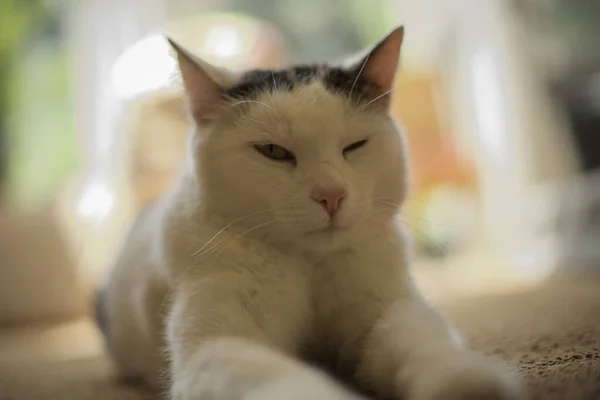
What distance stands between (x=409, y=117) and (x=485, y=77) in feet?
1.93

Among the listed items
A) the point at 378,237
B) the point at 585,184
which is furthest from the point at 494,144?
the point at 378,237

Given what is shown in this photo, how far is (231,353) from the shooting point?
2.70ft

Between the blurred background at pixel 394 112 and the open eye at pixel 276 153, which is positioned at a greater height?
the blurred background at pixel 394 112

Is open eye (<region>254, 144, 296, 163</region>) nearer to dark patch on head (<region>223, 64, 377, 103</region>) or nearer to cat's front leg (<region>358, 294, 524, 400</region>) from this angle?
dark patch on head (<region>223, 64, 377, 103</region>)

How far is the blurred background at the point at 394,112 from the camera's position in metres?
2.83

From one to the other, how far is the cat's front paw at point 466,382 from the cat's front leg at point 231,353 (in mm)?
105

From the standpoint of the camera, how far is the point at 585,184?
311 centimetres

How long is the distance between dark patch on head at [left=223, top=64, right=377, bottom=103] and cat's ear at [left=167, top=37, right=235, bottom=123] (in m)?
0.02

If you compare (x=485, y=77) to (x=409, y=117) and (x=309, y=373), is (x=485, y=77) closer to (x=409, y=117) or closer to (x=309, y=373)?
(x=409, y=117)

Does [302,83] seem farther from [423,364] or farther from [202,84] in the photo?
[423,364]

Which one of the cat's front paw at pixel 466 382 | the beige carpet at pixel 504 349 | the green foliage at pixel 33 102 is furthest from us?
the green foliage at pixel 33 102

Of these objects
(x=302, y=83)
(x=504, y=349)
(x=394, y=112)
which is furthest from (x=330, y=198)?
(x=394, y=112)

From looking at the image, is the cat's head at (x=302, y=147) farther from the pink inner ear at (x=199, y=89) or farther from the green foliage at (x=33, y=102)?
the green foliage at (x=33, y=102)

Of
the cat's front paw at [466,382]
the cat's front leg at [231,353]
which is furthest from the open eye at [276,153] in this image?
the cat's front paw at [466,382]
